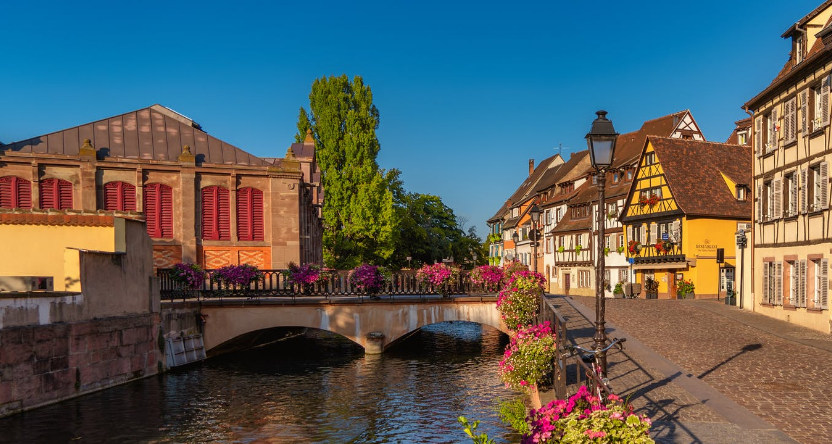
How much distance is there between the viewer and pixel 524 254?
68.6 metres

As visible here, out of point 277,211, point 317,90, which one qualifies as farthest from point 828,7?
point 317,90

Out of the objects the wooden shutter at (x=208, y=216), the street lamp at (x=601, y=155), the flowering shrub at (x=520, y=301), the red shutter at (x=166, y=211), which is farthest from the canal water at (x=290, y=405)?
the red shutter at (x=166, y=211)

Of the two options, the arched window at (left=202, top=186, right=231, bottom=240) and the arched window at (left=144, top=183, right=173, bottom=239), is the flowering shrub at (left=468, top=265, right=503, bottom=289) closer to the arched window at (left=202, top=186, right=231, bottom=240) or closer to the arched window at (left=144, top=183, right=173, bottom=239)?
the arched window at (left=202, top=186, right=231, bottom=240)

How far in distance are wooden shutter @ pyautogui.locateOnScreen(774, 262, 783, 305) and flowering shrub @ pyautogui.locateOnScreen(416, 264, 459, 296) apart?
1271 centimetres

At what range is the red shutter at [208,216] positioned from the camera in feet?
96.0

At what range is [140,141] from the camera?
3033cm

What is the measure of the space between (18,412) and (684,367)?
1493 cm

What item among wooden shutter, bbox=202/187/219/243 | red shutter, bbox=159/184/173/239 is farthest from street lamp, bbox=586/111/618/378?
red shutter, bbox=159/184/173/239

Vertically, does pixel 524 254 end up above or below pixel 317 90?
below

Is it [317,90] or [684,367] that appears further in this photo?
[317,90]

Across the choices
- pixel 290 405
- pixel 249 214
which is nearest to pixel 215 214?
pixel 249 214

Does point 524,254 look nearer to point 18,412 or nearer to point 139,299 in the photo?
point 139,299

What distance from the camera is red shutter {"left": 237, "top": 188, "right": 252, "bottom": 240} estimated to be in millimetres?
29609

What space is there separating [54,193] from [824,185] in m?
30.1
